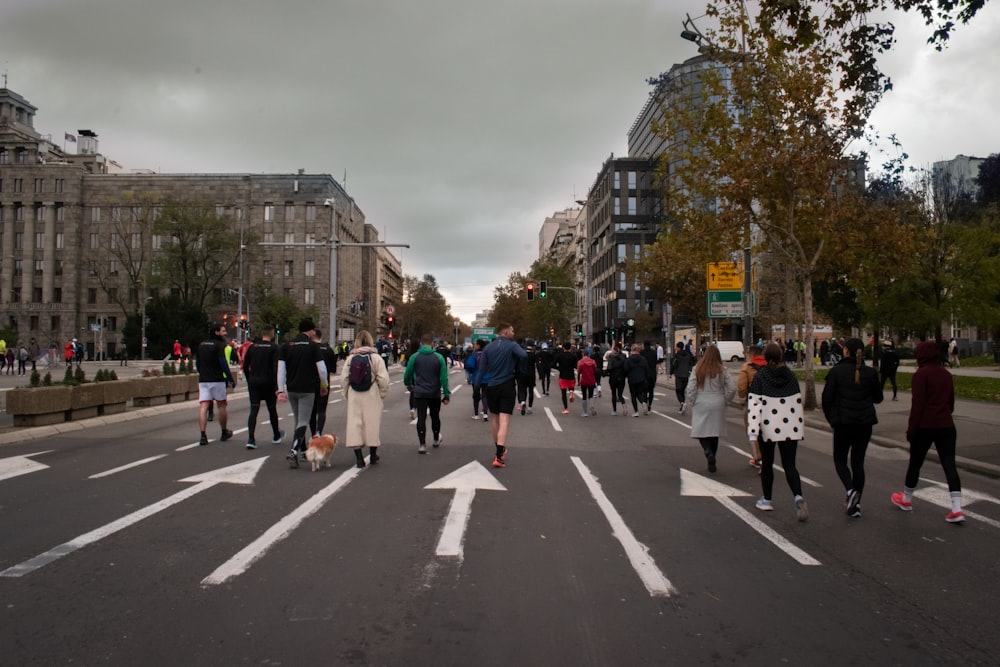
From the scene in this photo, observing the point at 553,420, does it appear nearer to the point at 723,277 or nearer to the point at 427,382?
the point at 427,382

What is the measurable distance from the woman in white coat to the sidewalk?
3960mm

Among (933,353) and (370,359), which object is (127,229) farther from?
(933,353)

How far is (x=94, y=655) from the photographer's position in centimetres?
377

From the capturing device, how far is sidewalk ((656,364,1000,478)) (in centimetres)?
1100

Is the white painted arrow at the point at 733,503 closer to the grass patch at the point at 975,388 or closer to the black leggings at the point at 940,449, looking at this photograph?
the black leggings at the point at 940,449

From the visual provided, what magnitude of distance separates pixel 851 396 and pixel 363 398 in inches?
228

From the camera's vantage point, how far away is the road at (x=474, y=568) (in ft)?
13.0

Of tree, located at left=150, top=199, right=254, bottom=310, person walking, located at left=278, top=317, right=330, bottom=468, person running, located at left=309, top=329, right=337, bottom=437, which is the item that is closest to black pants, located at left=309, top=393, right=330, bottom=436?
person running, located at left=309, top=329, right=337, bottom=437

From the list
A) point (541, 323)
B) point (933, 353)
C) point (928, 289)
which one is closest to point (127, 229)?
point (541, 323)

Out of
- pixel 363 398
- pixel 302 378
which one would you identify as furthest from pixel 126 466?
pixel 363 398

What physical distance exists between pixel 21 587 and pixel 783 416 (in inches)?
252

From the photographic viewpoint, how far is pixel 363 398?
974cm

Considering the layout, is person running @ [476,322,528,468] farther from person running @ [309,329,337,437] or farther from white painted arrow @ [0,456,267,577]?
white painted arrow @ [0,456,267,577]

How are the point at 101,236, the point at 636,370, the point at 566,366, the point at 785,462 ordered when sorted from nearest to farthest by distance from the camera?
the point at 785,462
the point at 636,370
the point at 566,366
the point at 101,236
